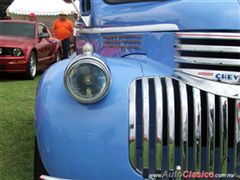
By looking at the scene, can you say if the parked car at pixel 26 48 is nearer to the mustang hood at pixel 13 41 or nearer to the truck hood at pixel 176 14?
the mustang hood at pixel 13 41

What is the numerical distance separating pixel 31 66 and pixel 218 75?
915cm

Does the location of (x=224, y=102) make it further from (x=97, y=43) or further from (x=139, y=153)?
(x=97, y=43)

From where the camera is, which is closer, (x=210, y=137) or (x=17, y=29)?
(x=210, y=137)

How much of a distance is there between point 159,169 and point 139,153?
0.15m

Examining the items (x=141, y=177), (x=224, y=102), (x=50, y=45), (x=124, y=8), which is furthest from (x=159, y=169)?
(x=50, y=45)

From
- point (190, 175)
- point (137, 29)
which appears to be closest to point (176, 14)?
point (137, 29)

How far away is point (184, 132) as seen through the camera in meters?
2.81

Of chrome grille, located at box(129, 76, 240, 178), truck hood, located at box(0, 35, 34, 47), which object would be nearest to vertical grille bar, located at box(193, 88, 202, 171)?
chrome grille, located at box(129, 76, 240, 178)

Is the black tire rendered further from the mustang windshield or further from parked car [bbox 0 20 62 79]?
the mustang windshield

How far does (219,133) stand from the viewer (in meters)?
2.84

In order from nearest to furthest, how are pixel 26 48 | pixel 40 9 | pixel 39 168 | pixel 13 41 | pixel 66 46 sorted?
pixel 39 168, pixel 26 48, pixel 13 41, pixel 66 46, pixel 40 9

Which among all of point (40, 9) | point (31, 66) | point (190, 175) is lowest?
point (31, 66)

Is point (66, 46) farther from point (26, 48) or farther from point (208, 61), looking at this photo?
point (208, 61)

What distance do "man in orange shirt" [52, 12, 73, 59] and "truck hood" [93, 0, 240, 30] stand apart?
29.6 ft
